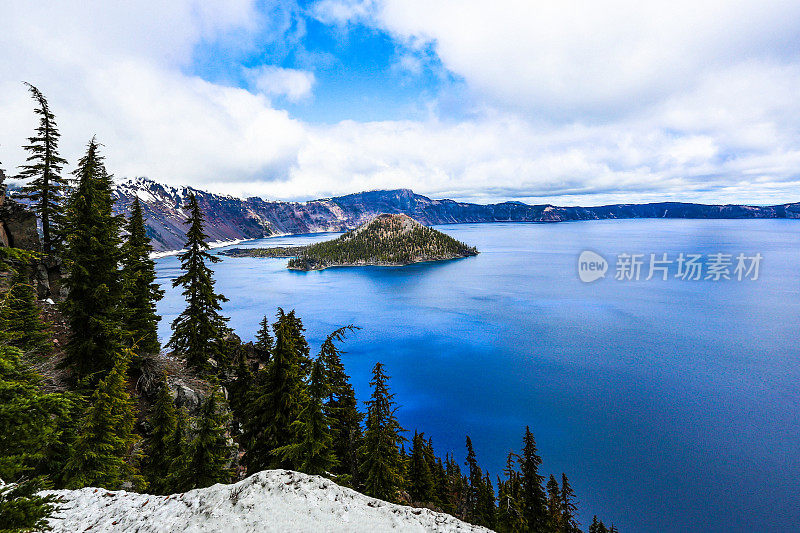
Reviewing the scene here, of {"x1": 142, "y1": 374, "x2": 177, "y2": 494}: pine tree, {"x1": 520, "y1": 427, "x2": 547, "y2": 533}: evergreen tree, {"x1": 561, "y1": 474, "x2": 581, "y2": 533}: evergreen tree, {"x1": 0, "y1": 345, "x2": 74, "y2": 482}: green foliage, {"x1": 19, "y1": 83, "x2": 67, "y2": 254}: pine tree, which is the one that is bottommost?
{"x1": 561, "y1": 474, "x2": 581, "y2": 533}: evergreen tree

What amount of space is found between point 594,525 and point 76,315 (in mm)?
41694

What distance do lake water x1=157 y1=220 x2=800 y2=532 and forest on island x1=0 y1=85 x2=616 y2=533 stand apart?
54.4 feet

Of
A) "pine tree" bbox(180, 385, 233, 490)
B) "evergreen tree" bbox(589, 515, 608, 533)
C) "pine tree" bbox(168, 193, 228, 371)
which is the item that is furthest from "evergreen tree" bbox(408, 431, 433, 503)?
"pine tree" bbox(168, 193, 228, 371)

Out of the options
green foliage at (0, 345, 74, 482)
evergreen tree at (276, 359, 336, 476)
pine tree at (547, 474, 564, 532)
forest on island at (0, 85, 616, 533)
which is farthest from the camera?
pine tree at (547, 474, 564, 532)

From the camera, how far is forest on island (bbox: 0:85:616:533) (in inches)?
357

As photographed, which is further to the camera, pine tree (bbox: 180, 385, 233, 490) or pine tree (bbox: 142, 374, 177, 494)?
pine tree (bbox: 142, 374, 177, 494)

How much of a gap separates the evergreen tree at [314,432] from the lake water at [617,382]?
3266 centimetres

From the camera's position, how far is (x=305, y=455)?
1356 centimetres

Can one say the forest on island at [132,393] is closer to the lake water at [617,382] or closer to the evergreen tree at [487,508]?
the evergreen tree at [487,508]

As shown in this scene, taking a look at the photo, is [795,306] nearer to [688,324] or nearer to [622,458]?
[688,324]

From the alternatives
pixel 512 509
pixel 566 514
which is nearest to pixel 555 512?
pixel 512 509

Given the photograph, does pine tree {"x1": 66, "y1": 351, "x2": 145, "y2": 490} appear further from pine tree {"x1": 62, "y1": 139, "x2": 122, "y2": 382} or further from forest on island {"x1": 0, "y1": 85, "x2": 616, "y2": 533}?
pine tree {"x1": 62, "y1": 139, "x2": 122, "y2": 382}

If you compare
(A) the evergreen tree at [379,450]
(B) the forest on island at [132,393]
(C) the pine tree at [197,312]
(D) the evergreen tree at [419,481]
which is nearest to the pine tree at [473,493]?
(B) the forest on island at [132,393]

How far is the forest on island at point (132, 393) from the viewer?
29.8ft
